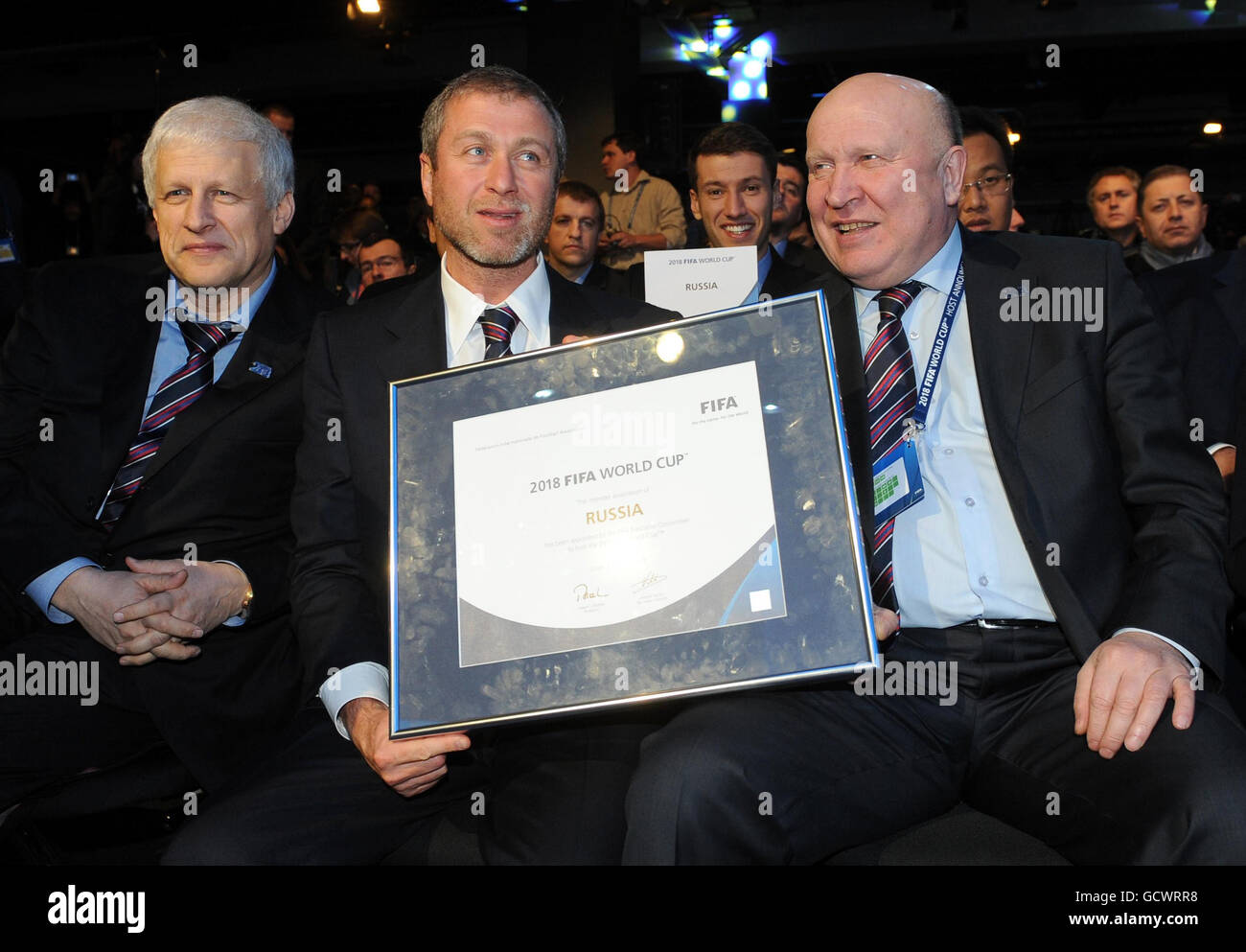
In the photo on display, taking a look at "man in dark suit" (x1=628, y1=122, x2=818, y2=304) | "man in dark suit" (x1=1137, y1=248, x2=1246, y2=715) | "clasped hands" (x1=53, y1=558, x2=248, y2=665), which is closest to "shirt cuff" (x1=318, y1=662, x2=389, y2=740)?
"clasped hands" (x1=53, y1=558, x2=248, y2=665)

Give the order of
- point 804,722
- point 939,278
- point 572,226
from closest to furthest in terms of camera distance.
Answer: point 804,722 < point 939,278 < point 572,226

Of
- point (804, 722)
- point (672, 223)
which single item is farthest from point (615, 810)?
point (672, 223)

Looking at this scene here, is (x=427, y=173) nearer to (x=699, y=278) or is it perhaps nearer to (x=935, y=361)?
(x=699, y=278)

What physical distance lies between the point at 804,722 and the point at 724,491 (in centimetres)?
49

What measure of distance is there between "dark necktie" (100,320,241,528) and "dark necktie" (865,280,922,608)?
1.57m

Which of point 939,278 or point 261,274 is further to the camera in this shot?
point 261,274

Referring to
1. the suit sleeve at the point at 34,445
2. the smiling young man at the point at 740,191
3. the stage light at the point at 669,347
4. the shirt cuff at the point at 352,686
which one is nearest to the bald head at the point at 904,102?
the stage light at the point at 669,347

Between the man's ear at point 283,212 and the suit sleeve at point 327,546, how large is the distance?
0.53 m

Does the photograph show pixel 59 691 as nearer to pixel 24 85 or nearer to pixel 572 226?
pixel 572 226

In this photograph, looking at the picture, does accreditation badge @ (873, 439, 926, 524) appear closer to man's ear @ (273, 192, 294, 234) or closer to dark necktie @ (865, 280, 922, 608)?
dark necktie @ (865, 280, 922, 608)

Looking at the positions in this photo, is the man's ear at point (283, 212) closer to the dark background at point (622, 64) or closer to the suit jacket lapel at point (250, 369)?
the suit jacket lapel at point (250, 369)

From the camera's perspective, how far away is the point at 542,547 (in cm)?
181

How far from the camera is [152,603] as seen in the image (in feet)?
7.64
